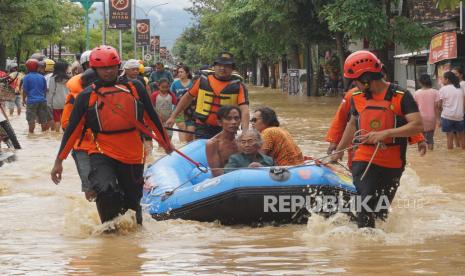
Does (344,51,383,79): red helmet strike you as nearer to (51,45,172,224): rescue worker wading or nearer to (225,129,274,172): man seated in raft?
(51,45,172,224): rescue worker wading

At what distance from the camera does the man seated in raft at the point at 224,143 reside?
32.4 ft

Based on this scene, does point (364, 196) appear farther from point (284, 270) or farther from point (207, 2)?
point (207, 2)

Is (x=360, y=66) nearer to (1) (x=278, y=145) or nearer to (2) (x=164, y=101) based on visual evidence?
(1) (x=278, y=145)

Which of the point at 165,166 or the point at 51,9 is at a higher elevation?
the point at 51,9

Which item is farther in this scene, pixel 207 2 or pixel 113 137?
pixel 207 2

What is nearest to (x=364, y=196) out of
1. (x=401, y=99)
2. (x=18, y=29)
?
(x=401, y=99)

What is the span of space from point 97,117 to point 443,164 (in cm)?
870

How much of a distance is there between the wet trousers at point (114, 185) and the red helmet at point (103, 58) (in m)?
0.73

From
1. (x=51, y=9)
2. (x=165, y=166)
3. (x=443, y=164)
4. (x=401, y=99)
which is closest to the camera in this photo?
(x=401, y=99)

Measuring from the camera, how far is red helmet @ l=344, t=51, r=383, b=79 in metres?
7.82

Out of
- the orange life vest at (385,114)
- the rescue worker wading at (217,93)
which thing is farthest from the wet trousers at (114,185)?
the rescue worker wading at (217,93)

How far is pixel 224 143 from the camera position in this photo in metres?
9.95

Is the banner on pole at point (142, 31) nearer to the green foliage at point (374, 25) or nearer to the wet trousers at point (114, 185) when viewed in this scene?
the green foliage at point (374, 25)

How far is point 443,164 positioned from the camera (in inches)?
623
